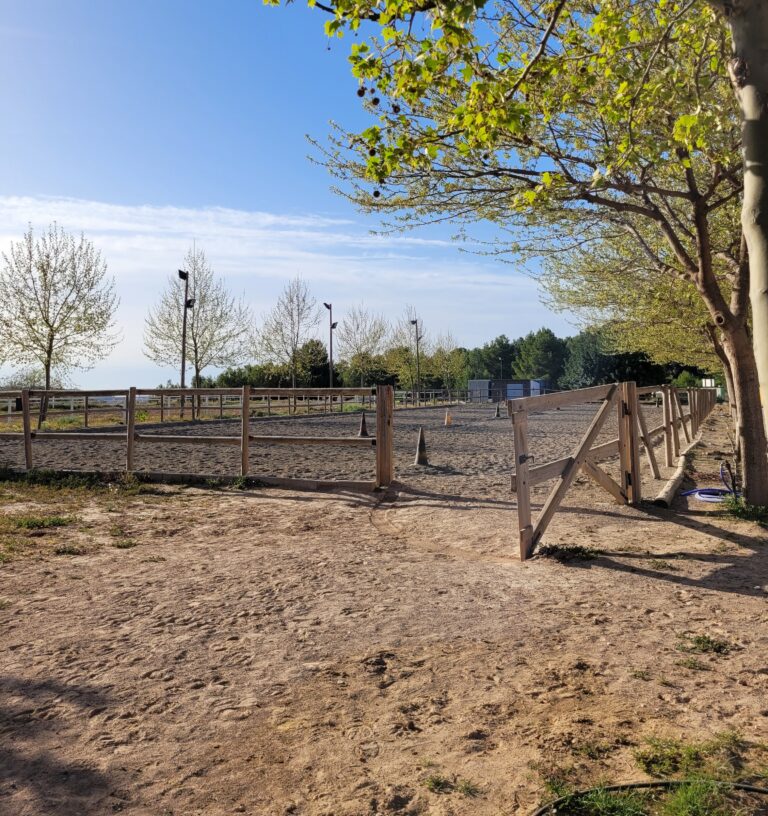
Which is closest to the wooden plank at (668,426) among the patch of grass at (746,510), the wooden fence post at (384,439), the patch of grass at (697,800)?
the patch of grass at (746,510)

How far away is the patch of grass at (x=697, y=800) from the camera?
2.22 m

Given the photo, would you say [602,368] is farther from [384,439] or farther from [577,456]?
[577,456]

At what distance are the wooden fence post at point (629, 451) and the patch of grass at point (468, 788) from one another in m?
Answer: 6.26

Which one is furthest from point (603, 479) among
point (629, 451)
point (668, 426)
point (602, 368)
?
point (602, 368)

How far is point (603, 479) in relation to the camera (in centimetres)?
747

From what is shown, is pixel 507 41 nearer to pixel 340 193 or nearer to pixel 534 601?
pixel 340 193

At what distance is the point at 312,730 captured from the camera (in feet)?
9.53

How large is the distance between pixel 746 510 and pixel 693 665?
190 inches

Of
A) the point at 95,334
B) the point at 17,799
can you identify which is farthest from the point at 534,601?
the point at 95,334

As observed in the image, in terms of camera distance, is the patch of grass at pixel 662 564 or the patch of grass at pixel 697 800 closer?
the patch of grass at pixel 697 800

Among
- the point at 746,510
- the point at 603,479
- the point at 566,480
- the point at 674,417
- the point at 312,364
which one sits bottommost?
the point at 746,510

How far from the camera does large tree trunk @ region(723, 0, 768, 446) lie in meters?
2.96

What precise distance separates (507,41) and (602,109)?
2641mm

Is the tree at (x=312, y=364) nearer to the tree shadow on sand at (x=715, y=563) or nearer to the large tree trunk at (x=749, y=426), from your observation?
the large tree trunk at (x=749, y=426)
